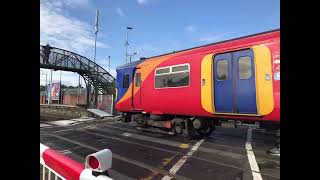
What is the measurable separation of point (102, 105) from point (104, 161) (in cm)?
3078

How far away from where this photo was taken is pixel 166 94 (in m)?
13.9

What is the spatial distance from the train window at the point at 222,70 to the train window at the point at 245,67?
0.62 m

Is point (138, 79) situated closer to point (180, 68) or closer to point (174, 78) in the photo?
point (174, 78)

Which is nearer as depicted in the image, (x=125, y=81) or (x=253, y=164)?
(x=253, y=164)

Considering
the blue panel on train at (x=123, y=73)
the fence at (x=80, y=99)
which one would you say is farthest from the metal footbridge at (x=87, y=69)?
the blue panel on train at (x=123, y=73)

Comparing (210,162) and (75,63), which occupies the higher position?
(75,63)

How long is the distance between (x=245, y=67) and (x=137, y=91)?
6948mm

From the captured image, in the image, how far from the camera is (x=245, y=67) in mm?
10656

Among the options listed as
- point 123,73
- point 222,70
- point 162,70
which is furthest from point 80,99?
point 222,70

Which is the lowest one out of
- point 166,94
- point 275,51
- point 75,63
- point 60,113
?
point 60,113

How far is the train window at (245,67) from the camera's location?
415 inches

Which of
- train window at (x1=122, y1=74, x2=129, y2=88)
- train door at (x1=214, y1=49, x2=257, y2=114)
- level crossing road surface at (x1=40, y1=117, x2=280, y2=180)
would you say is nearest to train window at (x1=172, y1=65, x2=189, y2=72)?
train door at (x1=214, y1=49, x2=257, y2=114)
